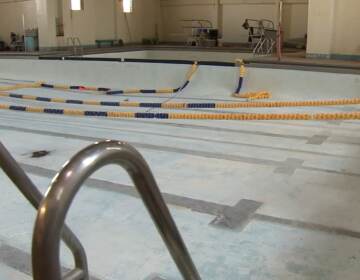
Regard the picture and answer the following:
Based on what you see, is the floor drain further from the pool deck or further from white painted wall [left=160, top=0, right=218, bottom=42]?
white painted wall [left=160, top=0, right=218, bottom=42]

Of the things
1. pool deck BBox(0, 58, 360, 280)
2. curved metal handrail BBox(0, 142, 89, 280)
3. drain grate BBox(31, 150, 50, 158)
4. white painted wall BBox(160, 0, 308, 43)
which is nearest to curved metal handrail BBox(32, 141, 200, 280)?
curved metal handrail BBox(0, 142, 89, 280)

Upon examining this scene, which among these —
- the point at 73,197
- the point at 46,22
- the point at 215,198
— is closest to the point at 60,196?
the point at 73,197

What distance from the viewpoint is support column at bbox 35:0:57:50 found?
46.0 feet

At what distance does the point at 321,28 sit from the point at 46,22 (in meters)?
8.43

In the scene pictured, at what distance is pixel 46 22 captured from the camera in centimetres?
1404

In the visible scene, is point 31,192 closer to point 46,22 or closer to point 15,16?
point 46,22

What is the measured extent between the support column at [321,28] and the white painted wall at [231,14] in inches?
201

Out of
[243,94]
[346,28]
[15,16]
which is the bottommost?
[243,94]

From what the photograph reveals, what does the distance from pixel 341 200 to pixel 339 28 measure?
318 inches

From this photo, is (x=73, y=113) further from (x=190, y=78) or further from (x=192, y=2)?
(x=192, y=2)

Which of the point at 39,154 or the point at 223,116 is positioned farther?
the point at 223,116

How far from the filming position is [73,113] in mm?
6449

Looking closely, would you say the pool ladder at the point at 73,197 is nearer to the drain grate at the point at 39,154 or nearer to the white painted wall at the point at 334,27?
the drain grate at the point at 39,154

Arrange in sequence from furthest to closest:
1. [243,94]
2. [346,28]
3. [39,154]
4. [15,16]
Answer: [15,16] → [346,28] → [243,94] → [39,154]
